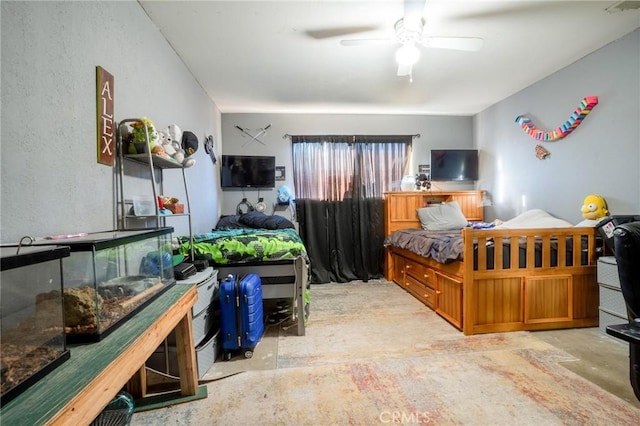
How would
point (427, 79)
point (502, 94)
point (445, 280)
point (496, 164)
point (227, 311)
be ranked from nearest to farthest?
point (227, 311)
point (445, 280)
point (427, 79)
point (502, 94)
point (496, 164)

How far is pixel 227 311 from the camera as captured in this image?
1956 mm

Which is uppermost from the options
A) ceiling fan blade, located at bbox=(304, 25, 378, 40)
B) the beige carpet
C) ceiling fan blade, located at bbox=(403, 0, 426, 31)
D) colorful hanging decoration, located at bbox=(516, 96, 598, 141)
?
ceiling fan blade, located at bbox=(304, 25, 378, 40)

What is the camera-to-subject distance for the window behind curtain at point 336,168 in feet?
13.4

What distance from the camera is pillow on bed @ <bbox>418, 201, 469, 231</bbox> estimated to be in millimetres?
3668

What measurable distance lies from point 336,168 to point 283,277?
7.38 ft

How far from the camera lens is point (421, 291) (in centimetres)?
309

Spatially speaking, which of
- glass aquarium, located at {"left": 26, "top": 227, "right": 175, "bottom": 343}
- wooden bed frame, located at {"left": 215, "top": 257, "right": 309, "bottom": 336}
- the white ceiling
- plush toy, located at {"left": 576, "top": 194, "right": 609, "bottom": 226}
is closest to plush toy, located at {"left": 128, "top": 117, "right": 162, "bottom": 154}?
glass aquarium, located at {"left": 26, "top": 227, "right": 175, "bottom": 343}

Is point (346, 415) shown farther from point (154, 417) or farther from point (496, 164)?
point (496, 164)

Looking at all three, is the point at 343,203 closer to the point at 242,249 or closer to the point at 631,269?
the point at 242,249

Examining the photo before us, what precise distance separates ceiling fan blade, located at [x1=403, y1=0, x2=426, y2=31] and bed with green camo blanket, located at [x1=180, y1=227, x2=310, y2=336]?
1.81m

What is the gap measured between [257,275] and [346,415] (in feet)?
3.77

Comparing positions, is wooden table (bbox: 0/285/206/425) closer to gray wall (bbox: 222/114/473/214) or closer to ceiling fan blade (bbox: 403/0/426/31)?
ceiling fan blade (bbox: 403/0/426/31)

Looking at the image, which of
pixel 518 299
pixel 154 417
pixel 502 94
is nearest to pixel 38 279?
pixel 154 417

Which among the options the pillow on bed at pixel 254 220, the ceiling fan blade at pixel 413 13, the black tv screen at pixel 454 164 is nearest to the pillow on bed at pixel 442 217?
the black tv screen at pixel 454 164
